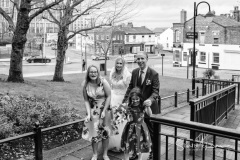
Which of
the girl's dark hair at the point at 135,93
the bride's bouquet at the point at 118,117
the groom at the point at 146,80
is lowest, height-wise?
the bride's bouquet at the point at 118,117

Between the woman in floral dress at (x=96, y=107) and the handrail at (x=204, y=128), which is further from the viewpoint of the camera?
the woman in floral dress at (x=96, y=107)

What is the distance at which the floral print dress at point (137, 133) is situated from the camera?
15.5 ft

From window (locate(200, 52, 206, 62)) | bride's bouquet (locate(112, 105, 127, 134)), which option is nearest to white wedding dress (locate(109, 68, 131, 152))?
bride's bouquet (locate(112, 105, 127, 134))

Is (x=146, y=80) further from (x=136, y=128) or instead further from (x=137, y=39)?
(x=137, y=39)

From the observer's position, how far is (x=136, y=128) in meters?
4.73

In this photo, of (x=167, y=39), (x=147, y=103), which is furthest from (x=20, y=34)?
(x=167, y=39)

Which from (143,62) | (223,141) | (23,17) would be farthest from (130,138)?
(23,17)

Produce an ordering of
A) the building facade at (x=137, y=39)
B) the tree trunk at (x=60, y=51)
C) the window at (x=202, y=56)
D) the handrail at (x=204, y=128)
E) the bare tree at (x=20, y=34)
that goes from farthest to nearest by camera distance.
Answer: the building facade at (x=137, y=39), the window at (x=202, y=56), the tree trunk at (x=60, y=51), the bare tree at (x=20, y=34), the handrail at (x=204, y=128)

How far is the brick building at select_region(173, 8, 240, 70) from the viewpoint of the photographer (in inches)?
1608

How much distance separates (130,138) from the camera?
15.6 ft

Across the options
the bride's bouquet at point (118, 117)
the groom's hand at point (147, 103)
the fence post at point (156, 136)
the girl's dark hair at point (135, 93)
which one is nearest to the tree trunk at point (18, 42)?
the bride's bouquet at point (118, 117)

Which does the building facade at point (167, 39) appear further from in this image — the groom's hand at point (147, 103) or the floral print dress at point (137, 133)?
the groom's hand at point (147, 103)

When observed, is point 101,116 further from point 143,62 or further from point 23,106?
point 23,106

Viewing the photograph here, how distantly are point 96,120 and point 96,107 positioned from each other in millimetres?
248
